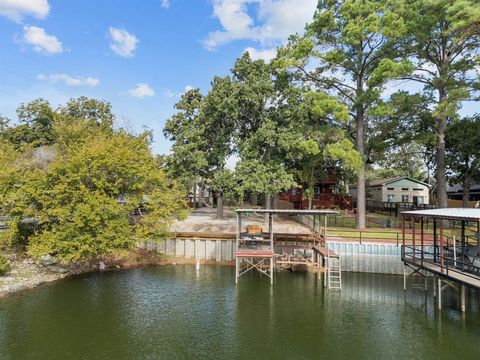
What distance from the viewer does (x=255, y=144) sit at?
33375mm

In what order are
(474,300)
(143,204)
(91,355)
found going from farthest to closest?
1. (143,204)
2. (474,300)
3. (91,355)

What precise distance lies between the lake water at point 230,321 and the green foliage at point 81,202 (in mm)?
2683

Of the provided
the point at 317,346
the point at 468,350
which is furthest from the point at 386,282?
the point at 317,346

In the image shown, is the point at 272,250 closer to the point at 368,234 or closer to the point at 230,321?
the point at 230,321

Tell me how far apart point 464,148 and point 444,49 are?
42.4ft

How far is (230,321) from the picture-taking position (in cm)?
1681

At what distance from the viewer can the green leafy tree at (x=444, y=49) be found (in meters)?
26.7

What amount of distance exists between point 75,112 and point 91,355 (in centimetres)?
5094

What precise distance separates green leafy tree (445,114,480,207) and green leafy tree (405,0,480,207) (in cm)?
710

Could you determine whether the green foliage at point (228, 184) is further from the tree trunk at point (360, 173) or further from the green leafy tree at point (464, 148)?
the green leafy tree at point (464, 148)

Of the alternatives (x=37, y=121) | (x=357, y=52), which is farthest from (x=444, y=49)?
(x=37, y=121)

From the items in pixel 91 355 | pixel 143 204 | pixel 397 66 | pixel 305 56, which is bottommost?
pixel 91 355

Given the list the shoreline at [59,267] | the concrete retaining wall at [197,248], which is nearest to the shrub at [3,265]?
the shoreline at [59,267]

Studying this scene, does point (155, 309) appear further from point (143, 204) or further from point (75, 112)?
point (75, 112)
